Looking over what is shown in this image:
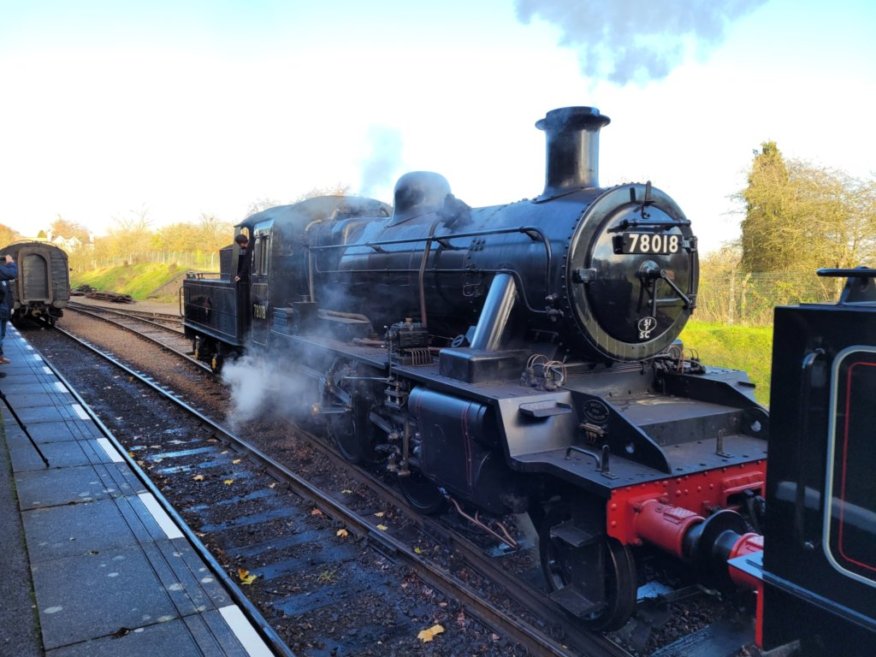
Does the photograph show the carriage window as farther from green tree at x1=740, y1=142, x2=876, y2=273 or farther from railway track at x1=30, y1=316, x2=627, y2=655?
green tree at x1=740, y1=142, x2=876, y2=273

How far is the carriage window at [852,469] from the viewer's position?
1.86 meters

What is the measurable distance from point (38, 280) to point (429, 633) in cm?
2204

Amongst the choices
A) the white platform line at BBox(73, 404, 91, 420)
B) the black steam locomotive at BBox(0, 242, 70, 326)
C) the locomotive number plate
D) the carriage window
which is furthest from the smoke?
the black steam locomotive at BBox(0, 242, 70, 326)

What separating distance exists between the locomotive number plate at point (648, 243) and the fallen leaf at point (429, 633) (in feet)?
9.22

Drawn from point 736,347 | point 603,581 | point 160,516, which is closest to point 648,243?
point 603,581

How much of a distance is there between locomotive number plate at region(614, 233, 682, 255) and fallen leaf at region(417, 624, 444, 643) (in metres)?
2.81

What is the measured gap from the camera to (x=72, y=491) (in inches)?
220

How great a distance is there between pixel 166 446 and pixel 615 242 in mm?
6238

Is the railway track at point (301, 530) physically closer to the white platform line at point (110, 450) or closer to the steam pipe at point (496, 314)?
the white platform line at point (110, 450)

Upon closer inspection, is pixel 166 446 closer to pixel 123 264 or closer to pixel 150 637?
pixel 150 637

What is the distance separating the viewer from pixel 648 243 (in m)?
4.55

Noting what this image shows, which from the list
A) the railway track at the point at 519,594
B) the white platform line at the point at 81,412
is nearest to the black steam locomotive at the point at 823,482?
the railway track at the point at 519,594

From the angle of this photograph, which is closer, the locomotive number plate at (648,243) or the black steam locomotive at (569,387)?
the black steam locomotive at (569,387)

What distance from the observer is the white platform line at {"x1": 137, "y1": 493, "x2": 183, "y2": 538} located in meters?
4.73
